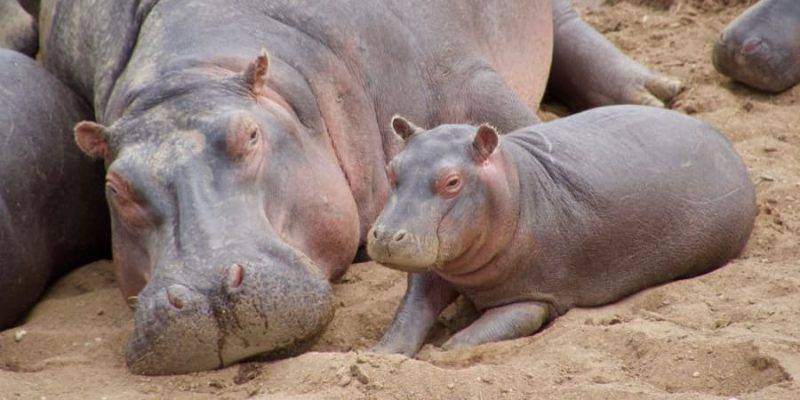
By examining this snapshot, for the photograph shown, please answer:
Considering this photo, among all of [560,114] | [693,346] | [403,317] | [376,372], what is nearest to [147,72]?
[403,317]

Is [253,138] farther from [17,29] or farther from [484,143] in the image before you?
[17,29]

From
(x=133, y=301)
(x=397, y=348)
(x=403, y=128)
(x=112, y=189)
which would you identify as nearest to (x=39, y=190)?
(x=112, y=189)

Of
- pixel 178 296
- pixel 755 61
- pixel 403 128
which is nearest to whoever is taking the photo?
pixel 178 296

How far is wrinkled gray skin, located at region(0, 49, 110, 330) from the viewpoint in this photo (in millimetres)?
5551

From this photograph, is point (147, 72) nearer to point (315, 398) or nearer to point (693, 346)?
point (315, 398)

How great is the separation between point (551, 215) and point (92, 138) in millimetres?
1656

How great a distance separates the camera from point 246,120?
4938 mm

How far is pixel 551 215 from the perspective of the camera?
5.03 metres

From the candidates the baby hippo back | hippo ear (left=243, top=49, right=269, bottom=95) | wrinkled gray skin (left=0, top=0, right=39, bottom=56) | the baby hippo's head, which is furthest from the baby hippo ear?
wrinkled gray skin (left=0, top=0, right=39, bottom=56)

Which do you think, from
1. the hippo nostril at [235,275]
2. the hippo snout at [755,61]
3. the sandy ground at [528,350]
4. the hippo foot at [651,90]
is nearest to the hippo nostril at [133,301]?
the sandy ground at [528,350]

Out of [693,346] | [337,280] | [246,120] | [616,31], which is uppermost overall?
[246,120]

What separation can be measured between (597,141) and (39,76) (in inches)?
101

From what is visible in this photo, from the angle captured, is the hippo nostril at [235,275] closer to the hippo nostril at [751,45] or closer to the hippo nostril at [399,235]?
the hippo nostril at [399,235]

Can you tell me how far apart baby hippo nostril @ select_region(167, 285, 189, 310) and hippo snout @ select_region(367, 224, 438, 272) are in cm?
59
